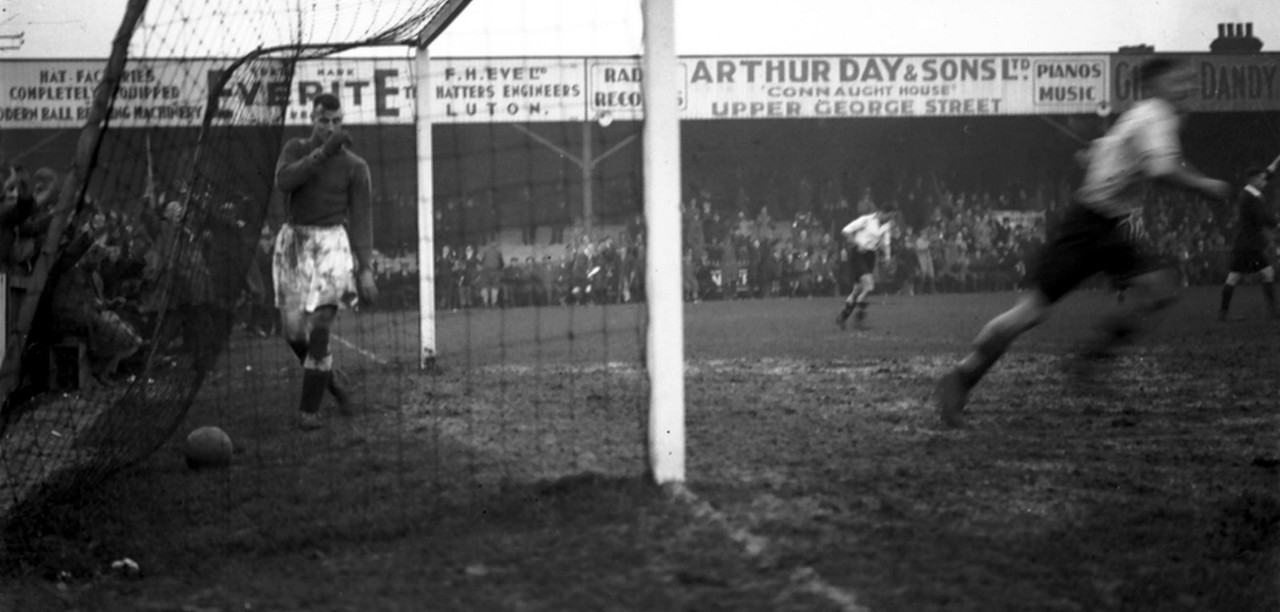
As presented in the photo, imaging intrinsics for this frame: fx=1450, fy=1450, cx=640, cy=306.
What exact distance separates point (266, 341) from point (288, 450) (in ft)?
26.5

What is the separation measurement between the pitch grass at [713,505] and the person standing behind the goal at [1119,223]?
596 mm

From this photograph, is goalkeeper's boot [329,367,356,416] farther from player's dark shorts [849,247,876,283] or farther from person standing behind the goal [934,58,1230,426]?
player's dark shorts [849,247,876,283]

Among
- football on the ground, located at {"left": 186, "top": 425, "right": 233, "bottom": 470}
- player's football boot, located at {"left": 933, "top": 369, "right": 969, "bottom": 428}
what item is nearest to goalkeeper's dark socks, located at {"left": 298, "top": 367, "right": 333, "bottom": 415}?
football on the ground, located at {"left": 186, "top": 425, "right": 233, "bottom": 470}

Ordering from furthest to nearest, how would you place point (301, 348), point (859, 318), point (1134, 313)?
point (859, 318), point (301, 348), point (1134, 313)

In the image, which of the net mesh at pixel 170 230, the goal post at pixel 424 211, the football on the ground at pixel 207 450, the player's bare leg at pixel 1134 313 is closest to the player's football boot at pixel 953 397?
the player's bare leg at pixel 1134 313

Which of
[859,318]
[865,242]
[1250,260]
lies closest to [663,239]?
[859,318]

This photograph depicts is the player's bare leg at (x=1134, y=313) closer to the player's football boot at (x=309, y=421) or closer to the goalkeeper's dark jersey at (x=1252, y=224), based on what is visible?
the player's football boot at (x=309, y=421)

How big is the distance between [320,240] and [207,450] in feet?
5.97

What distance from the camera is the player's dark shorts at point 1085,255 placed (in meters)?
6.70

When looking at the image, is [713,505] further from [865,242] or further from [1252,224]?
[865,242]

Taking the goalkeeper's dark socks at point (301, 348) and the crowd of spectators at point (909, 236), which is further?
the crowd of spectators at point (909, 236)

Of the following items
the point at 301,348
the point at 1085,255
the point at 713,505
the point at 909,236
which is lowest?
the point at 713,505

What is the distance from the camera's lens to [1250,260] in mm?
16375

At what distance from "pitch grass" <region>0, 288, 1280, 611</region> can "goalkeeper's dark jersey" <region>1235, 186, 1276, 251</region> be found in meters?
6.74
